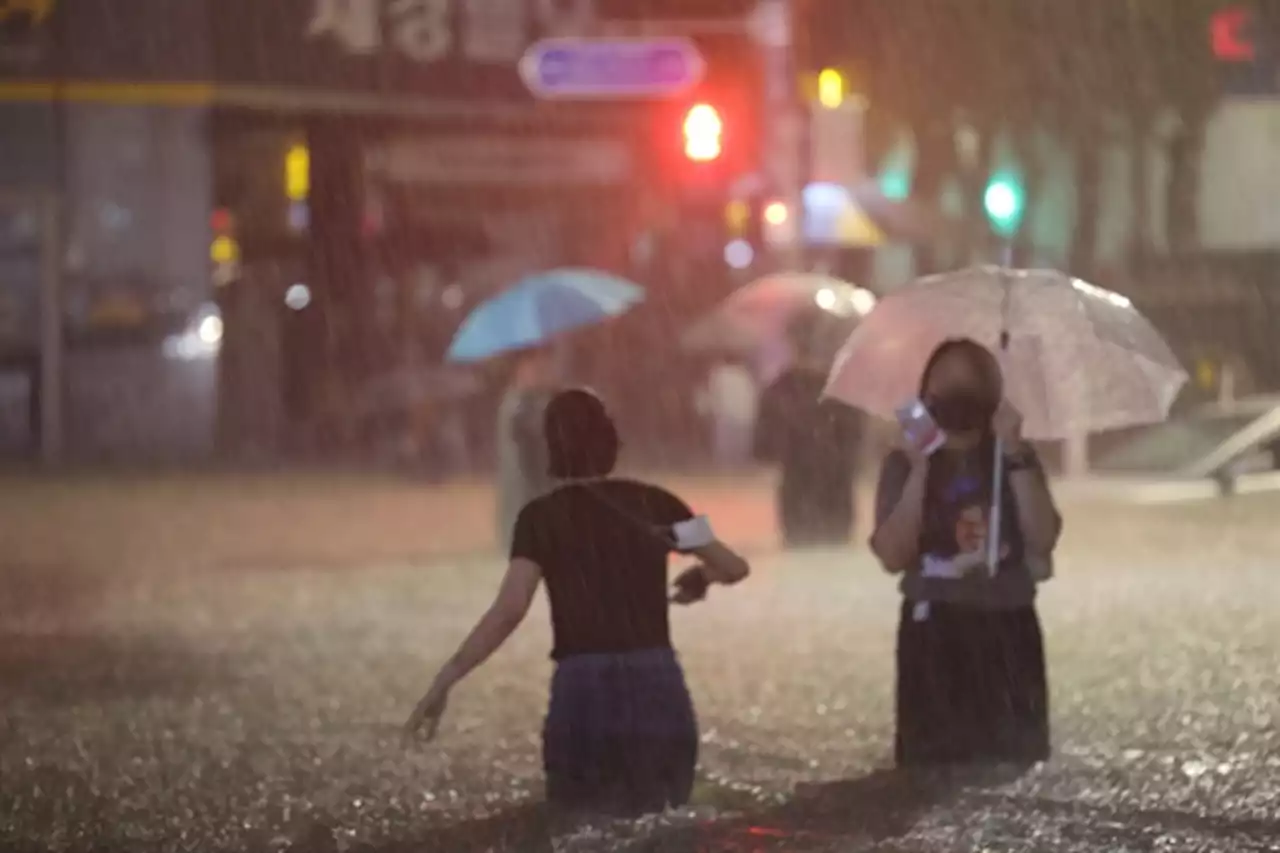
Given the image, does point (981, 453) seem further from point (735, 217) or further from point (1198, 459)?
point (735, 217)

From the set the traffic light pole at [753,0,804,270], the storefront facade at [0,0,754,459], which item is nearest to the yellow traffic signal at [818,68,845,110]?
the traffic light pole at [753,0,804,270]

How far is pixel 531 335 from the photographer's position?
11.3 m

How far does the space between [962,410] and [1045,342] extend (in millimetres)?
804

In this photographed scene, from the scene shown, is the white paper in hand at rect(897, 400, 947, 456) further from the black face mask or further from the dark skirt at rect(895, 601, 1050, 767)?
the dark skirt at rect(895, 601, 1050, 767)

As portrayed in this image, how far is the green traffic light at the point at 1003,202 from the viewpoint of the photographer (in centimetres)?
1566

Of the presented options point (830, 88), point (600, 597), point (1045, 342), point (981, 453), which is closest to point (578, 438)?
point (600, 597)

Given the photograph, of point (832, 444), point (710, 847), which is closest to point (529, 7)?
point (832, 444)

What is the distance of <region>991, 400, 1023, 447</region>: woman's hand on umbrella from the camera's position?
719cm

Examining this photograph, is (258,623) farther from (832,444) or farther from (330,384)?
(330,384)

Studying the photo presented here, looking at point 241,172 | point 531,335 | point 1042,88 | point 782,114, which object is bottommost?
point 531,335

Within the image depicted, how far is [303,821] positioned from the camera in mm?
7090

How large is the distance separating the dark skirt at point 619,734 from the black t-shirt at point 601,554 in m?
0.08

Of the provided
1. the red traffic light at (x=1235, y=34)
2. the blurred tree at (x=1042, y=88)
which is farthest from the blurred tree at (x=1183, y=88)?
the red traffic light at (x=1235, y=34)

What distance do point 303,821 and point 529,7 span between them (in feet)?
59.7
